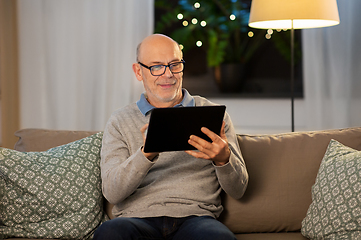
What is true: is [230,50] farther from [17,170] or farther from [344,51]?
[17,170]

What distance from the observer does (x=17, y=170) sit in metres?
1.61

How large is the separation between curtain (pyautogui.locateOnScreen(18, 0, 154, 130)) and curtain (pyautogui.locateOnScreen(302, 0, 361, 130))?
1.27m

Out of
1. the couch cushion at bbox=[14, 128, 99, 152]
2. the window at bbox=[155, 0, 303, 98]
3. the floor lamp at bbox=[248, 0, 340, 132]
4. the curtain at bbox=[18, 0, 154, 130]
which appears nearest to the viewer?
the couch cushion at bbox=[14, 128, 99, 152]

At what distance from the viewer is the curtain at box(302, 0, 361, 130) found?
3.12 metres

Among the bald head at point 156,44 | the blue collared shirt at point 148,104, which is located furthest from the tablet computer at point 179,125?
the bald head at point 156,44

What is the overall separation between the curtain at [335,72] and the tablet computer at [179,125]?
2007mm

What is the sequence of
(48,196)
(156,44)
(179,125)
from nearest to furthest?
(179,125)
(48,196)
(156,44)

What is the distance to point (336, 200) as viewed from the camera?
1.51 metres

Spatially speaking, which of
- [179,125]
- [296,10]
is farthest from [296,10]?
[179,125]

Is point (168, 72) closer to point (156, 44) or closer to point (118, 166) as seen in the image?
point (156, 44)

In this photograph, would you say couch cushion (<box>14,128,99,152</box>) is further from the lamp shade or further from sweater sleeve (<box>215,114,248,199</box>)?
the lamp shade

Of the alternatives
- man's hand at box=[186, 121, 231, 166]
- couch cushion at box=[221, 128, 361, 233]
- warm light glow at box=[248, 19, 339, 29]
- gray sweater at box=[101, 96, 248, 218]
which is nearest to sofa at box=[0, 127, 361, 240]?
couch cushion at box=[221, 128, 361, 233]

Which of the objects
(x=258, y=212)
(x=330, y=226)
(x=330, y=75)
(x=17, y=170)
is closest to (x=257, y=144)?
(x=258, y=212)

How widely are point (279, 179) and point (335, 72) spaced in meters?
1.69
